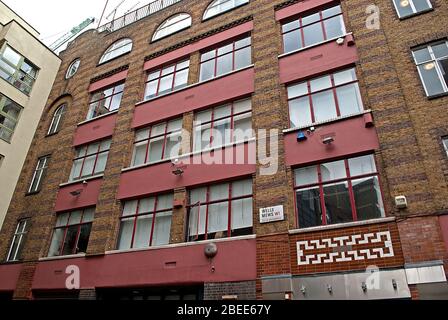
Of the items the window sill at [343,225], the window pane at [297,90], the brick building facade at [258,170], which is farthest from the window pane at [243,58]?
the window sill at [343,225]

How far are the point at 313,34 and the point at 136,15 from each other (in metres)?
12.7

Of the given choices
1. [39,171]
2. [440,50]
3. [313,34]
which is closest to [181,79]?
[313,34]

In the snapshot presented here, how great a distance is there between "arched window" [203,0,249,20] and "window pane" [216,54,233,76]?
300cm

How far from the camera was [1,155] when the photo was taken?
1944 cm

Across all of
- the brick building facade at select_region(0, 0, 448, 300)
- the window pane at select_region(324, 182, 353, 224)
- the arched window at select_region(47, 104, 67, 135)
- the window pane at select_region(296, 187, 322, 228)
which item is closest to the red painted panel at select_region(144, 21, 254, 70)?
the brick building facade at select_region(0, 0, 448, 300)

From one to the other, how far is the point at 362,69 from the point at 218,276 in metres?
8.81

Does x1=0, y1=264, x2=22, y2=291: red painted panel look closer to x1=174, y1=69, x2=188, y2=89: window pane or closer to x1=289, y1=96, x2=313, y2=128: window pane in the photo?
x1=174, y1=69, x2=188, y2=89: window pane

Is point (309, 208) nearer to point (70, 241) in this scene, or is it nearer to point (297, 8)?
point (297, 8)

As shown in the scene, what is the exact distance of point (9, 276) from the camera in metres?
16.1

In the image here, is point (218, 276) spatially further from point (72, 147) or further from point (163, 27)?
point (163, 27)

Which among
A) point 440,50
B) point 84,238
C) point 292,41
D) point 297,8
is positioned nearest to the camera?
point 440,50

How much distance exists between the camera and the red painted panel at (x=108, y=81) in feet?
64.8

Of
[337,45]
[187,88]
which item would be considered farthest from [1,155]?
[337,45]

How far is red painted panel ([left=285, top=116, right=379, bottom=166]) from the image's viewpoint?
1132 centimetres
